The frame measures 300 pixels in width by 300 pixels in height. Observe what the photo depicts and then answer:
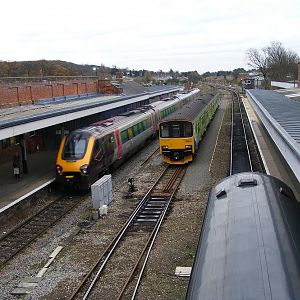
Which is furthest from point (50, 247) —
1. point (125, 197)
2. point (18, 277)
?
point (125, 197)

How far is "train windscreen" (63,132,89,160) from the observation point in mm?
16266

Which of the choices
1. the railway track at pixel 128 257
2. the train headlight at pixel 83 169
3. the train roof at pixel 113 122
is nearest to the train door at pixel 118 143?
the train roof at pixel 113 122

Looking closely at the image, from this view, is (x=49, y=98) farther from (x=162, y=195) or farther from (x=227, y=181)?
(x=227, y=181)

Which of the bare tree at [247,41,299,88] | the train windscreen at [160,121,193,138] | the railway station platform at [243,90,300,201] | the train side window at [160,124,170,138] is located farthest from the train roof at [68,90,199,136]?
the bare tree at [247,41,299,88]

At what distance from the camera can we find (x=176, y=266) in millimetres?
9961

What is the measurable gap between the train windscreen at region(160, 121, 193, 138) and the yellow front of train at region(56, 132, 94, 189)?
19.2 feet

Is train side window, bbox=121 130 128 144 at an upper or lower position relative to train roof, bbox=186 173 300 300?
lower

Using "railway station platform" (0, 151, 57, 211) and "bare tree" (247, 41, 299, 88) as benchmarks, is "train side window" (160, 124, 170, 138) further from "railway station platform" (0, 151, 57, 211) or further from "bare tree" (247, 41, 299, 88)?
"bare tree" (247, 41, 299, 88)

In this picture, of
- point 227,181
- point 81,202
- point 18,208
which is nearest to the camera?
point 227,181

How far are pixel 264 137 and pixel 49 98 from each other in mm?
14940

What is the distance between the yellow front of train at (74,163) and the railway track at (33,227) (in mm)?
654

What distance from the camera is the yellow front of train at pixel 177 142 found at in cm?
2127

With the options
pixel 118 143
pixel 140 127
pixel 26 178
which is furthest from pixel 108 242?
pixel 140 127

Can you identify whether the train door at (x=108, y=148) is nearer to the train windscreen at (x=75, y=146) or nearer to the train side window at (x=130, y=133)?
the train windscreen at (x=75, y=146)
